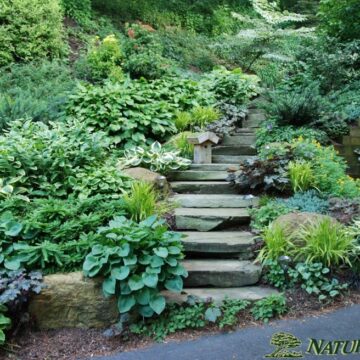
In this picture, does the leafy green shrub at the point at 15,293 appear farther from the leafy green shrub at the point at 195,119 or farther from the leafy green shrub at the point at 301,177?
the leafy green shrub at the point at 195,119

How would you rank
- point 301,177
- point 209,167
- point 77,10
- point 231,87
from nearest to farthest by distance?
point 301,177
point 209,167
point 231,87
point 77,10

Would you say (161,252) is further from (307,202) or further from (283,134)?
(283,134)

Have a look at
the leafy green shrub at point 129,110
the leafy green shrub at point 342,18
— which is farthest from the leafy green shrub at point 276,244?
the leafy green shrub at point 342,18

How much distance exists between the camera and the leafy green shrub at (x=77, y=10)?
11172 mm

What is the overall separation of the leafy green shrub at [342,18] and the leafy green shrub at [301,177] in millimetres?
5288

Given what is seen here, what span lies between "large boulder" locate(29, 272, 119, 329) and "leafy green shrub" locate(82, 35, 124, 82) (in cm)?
530

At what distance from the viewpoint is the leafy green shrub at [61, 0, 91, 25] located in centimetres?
1117

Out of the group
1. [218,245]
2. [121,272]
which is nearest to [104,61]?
[218,245]

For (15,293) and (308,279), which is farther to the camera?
(308,279)

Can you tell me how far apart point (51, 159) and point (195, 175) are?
6.27 ft

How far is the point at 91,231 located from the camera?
384 centimetres

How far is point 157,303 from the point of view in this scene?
10.9ft

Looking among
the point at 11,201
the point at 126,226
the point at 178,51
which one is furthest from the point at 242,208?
the point at 178,51

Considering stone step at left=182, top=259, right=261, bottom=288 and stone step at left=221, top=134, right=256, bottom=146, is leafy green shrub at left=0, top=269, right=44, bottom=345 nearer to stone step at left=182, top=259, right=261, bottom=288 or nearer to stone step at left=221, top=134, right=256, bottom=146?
stone step at left=182, top=259, right=261, bottom=288
